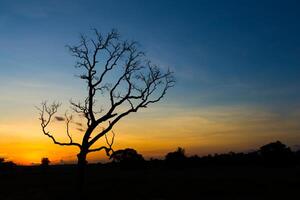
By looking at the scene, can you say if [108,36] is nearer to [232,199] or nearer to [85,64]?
[85,64]

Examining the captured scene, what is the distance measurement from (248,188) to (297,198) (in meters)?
6.60

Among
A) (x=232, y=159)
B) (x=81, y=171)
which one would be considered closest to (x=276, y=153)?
(x=232, y=159)

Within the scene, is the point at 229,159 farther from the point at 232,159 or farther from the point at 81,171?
the point at 81,171

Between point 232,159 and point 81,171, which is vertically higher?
point 232,159

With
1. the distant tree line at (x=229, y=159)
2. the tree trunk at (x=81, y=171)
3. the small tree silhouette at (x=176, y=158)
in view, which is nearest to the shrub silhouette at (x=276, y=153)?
the distant tree line at (x=229, y=159)

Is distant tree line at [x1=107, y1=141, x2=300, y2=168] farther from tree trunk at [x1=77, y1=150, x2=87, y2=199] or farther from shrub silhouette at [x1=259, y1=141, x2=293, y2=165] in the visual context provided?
tree trunk at [x1=77, y1=150, x2=87, y2=199]

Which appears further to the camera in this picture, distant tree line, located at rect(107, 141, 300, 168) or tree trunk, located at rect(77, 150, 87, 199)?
distant tree line, located at rect(107, 141, 300, 168)

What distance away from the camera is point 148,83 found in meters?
36.3

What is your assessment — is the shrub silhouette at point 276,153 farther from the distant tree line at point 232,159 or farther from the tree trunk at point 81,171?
the tree trunk at point 81,171

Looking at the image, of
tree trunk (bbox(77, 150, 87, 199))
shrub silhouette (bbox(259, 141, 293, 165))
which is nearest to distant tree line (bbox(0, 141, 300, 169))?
shrub silhouette (bbox(259, 141, 293, 165))

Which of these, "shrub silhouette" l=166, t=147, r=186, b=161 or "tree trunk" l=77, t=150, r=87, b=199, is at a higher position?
"shrub silhouette" l=166, t=147, r=186, b=161

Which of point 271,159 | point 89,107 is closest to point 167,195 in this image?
point 89,107

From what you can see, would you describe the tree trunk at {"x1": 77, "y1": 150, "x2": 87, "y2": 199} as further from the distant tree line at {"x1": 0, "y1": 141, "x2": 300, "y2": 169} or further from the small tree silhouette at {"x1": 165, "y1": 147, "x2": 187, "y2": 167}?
the small tree silhouette at {"x1": 165, "y1": 147, "x2": 187, "y2": 167}

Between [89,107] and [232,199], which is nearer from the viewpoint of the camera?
[232,199]
